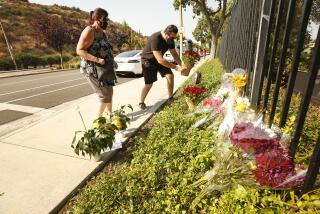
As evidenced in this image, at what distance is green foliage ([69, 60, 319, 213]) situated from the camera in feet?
5.17

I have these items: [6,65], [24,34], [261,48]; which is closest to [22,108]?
[261,48]

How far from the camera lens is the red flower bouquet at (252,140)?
154 cm

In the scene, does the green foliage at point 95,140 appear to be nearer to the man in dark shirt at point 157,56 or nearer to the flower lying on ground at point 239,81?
the flower lying on ground at point 239,81

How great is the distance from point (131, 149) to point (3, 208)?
59.5 inches

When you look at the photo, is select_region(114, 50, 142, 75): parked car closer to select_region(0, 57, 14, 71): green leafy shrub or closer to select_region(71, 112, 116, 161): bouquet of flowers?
select_region(71, 112, 116, 161): bouquet of flowers

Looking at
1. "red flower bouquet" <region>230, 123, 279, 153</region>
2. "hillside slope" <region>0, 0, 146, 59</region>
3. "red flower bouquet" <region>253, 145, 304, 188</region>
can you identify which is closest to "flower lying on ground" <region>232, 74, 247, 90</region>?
"red flower bouquet" <region>230, 123, 279, 153</region>

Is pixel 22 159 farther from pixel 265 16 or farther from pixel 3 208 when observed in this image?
pixel 265 16

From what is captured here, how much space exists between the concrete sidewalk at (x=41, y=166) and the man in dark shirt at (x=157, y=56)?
1012 mm

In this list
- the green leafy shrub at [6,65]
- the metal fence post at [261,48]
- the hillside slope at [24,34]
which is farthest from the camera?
the hillside slope at [24,34]

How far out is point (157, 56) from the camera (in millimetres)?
4410

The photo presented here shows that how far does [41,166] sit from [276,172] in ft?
8.23

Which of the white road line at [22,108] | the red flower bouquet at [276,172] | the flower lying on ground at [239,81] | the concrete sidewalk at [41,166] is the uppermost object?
the flower lying on ground at [239,81]

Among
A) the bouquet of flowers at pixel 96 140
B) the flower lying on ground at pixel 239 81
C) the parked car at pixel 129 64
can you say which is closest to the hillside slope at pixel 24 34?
the parked car at pixel 129 64

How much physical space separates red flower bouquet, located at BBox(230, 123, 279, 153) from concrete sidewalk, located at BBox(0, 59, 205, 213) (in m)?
1.72
